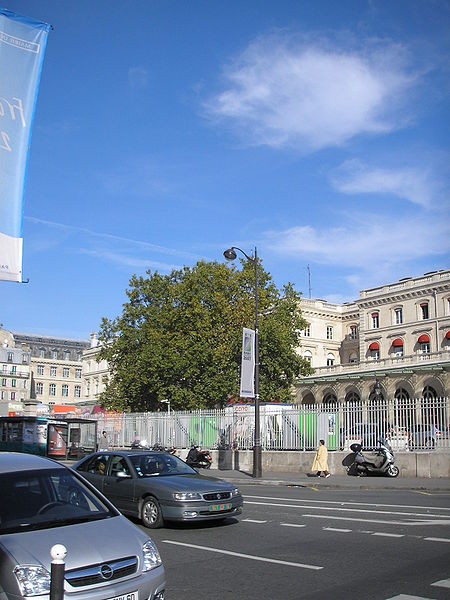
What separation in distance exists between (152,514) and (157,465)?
1.26 meters

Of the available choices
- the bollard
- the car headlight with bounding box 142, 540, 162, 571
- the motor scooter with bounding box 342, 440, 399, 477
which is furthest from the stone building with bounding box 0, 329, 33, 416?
the bollard

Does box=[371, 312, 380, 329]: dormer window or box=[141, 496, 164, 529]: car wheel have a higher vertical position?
box=[371, 312, 380, 329]: dormer window

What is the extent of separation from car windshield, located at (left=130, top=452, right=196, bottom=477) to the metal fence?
12885mm

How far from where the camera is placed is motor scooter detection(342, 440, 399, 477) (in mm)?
24875

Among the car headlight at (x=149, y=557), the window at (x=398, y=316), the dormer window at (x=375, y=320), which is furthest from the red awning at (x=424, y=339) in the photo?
the car headlight at (x=149, y=557)

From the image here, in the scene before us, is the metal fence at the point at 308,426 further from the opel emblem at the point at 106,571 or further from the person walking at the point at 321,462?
the opel emblem at the point at 106,571

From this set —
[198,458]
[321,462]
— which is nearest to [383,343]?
[198,458]

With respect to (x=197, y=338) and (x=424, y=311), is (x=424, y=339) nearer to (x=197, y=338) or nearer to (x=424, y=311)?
(x=424, y=311)

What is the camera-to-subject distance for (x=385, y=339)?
80.5 metres

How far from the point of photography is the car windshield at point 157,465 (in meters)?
13.1

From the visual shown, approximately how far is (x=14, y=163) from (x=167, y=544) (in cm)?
705

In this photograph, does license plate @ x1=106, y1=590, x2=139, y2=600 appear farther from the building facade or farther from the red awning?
the red awning

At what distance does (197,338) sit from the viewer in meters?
48.3

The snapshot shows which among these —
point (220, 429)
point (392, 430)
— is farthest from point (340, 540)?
point (220, 429)
